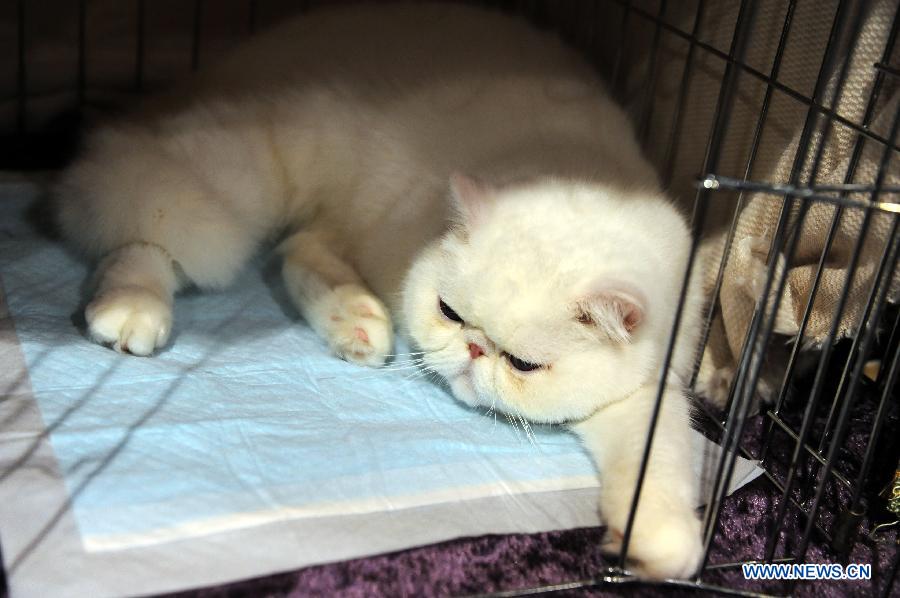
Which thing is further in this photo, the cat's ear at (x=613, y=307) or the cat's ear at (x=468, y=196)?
the cat's ear at (x=468, y=196)

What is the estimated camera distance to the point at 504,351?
1.27 meters

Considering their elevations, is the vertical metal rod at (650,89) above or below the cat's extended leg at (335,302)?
above

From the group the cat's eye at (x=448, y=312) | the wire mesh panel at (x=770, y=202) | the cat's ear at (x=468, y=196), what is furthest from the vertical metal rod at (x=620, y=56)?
the cat's eye at (x=448, y=312)

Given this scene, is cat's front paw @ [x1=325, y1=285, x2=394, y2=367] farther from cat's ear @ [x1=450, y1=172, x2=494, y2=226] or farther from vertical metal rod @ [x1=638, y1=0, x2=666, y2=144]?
vertical metal rod @ [x1=638, y1=0, x2=666, y2=144]

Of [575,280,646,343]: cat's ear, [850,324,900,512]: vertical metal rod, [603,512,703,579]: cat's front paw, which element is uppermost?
[575,280,646,343]: cat's ear

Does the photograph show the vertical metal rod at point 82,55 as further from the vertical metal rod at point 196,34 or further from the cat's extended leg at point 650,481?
the cat's extended leg at point 650,481

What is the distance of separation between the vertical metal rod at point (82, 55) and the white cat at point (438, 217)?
1.86ft

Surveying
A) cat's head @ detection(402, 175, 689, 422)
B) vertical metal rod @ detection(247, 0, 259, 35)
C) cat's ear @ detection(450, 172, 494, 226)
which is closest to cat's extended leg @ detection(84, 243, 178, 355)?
cat's head @ detection(402, 175, 689, 422)

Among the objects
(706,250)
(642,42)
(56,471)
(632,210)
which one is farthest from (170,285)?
(642,42)

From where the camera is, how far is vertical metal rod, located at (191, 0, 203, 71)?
2.24 meters

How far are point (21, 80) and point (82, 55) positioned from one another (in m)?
0.16

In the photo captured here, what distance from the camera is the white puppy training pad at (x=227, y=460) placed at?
1021 mm

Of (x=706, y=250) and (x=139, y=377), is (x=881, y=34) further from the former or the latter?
(x=139, y=377)

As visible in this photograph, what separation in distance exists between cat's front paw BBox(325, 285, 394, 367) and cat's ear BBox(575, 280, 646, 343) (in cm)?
41
